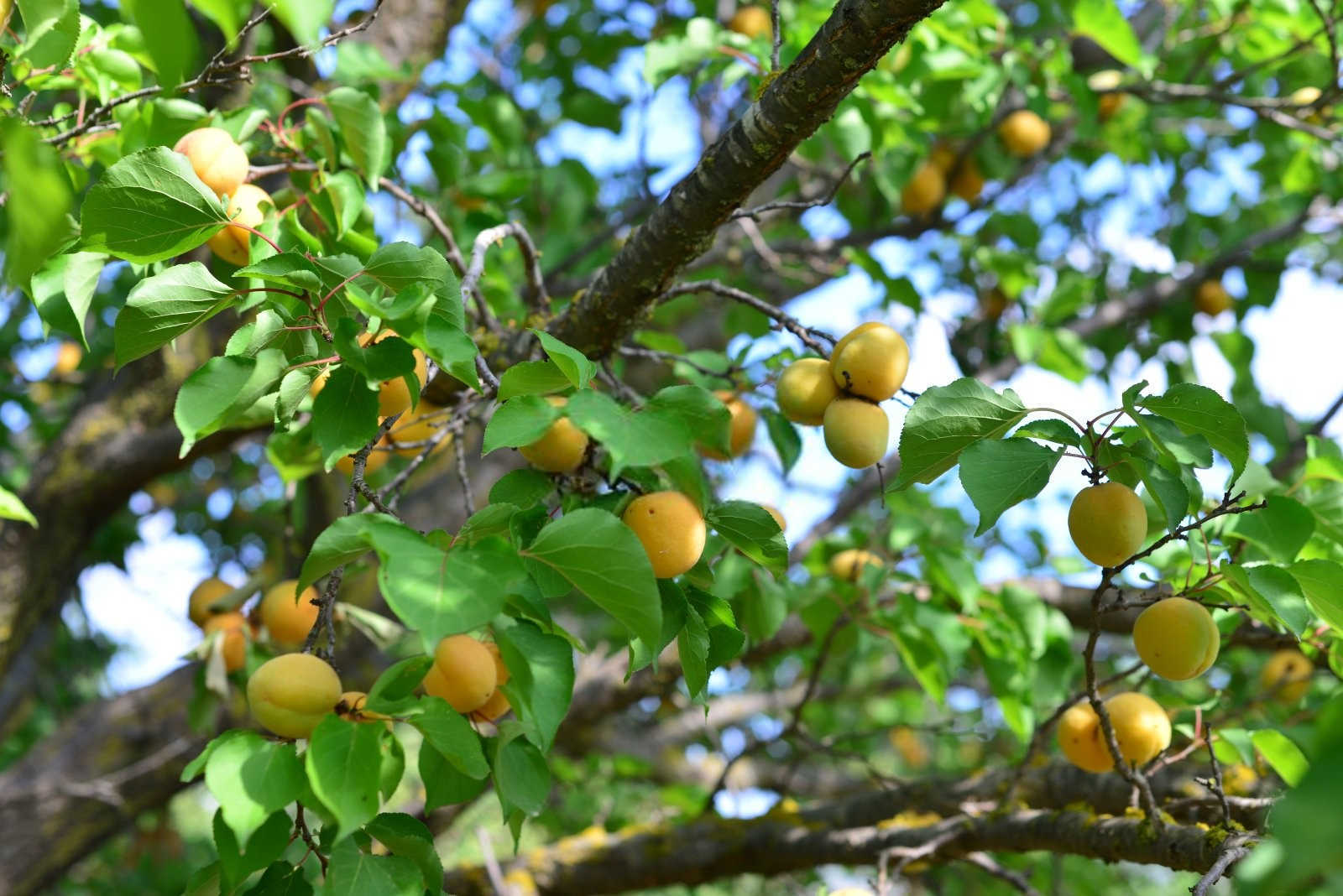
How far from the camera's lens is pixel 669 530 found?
1080mm

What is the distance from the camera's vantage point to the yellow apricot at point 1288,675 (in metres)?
2.33

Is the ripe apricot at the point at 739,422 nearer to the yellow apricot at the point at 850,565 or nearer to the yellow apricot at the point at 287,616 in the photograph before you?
the yellow apricot at the point at 850,565

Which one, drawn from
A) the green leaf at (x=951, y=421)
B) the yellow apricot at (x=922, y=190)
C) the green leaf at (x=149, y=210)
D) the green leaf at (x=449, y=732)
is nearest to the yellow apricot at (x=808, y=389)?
the green leaf at (x=951, y=421)

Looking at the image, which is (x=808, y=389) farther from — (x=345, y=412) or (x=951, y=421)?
(x=345, y=412)

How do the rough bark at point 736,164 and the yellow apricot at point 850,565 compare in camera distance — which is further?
the yellow apricot at point 850,565

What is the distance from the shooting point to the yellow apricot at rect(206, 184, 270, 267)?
1.34 m

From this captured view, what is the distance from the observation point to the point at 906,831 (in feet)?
6.68

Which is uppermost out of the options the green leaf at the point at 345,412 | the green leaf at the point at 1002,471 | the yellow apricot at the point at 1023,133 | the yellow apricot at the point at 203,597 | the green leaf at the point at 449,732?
the yellow apricot at the point at 1023,133

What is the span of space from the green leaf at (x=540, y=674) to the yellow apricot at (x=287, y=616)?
0.96 metres

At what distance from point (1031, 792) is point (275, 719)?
167 centimetres

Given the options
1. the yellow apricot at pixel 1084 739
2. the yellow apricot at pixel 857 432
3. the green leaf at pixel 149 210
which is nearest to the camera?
the green leaf at pixel 149 210

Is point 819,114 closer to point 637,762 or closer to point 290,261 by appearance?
point 290,261

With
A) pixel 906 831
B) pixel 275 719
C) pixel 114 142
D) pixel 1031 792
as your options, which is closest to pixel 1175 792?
pixel 1031 792

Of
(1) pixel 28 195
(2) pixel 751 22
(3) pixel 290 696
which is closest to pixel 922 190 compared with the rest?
(2) pixel 751 22
